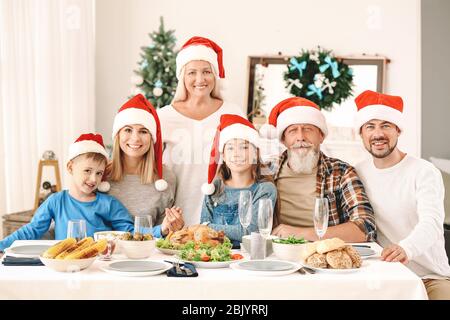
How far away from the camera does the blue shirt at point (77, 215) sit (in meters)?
3.13

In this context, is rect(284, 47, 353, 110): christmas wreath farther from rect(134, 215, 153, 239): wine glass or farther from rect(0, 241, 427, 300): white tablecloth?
rect(0, 241, 427, 300): white tablecloth

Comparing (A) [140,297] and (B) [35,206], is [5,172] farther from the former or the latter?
(A) [140,297]

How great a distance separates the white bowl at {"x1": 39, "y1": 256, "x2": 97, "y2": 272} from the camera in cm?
214

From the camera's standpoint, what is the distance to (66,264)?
215cm

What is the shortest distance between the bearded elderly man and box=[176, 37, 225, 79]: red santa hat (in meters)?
0.57

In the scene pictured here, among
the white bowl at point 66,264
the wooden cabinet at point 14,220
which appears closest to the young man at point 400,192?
the white bowl at point 66,264

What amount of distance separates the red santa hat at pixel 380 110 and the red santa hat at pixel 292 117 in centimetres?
24

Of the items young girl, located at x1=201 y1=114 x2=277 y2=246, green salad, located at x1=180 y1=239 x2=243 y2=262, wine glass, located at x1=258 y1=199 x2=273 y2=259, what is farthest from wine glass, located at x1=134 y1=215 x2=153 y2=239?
young girl, located at x1=201 y1=114 x2=277 y2=246

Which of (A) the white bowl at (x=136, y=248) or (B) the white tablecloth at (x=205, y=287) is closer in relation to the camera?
(B) the white tablecloth at (x=205, y=287)

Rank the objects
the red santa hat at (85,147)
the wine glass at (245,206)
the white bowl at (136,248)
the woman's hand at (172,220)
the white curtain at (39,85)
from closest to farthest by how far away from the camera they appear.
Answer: the white bowl at (136,248) < the wine glass at (245,206) < the woman's hand at (172,220) < the red santa hat at (85,147) < the white curtain at (39,85)

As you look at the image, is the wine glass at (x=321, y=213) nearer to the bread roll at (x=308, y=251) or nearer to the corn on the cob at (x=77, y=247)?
the bread roll at (x=308, y=251)

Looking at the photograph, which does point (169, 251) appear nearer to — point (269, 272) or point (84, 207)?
point (269, 272)

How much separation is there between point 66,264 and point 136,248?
1.04 feet

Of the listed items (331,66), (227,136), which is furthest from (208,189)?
(331,66)
